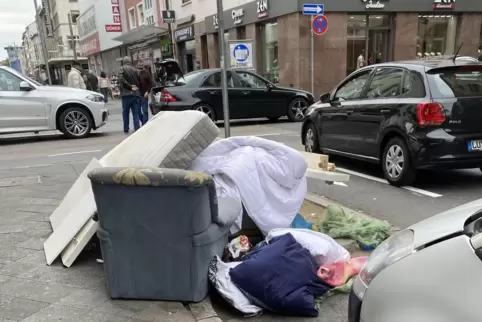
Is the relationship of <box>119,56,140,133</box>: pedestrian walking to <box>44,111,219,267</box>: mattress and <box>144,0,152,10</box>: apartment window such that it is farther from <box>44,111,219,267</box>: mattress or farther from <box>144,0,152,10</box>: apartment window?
<box>144,0,152,10</box>: apartment window

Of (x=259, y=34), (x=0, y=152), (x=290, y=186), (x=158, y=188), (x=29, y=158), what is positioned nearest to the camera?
(x=158, y=188)

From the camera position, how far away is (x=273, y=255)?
2.97 metres

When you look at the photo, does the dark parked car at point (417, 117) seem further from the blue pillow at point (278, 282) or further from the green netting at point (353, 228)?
the blue pillow at point (278, 282)

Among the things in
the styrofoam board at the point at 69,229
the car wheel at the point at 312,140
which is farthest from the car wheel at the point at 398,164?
the styrofoam board at the point at 69,229

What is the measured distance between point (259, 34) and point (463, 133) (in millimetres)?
15210

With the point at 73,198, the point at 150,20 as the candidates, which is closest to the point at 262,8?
the point at 150,20

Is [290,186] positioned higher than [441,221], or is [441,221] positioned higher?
[441,221]

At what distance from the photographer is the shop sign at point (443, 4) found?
18.1 meters

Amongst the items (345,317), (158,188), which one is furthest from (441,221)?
(158,188)

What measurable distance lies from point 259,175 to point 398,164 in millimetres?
2766

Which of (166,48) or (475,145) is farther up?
(166,48)

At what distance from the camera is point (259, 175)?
3729mm

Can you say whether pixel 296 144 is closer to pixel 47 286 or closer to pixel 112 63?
pixel 47 286

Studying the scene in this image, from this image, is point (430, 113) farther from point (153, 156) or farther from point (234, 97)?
point (234, 97)
